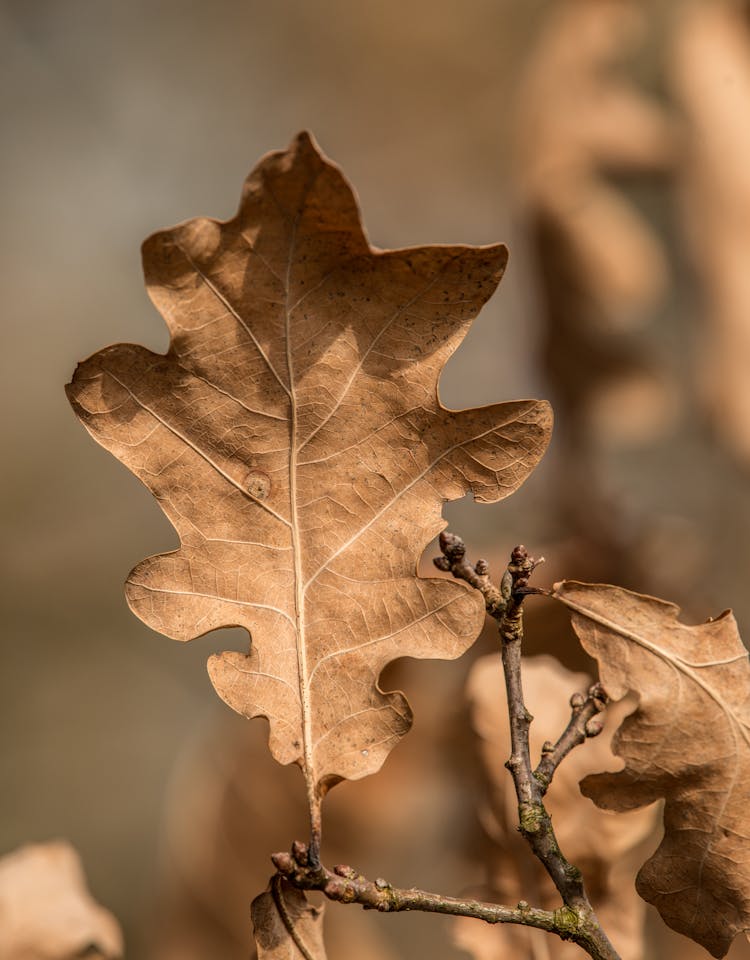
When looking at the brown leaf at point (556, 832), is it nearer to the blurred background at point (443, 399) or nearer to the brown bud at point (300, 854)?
the blurred background at point (443, 399)

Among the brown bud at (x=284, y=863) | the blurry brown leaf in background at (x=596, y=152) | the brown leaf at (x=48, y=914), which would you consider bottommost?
the brown leaf at (x=48, y=914)

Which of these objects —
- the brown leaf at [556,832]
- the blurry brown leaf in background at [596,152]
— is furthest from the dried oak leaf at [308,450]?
the blurry brown leaf in background at [596,152]

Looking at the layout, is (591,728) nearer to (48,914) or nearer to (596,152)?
(48,914)

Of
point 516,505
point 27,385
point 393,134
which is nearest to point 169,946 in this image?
point 516,505

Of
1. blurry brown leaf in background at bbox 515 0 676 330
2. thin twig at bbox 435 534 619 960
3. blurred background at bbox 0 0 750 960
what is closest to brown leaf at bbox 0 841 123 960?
blurred background at bbox 0 0 750 960

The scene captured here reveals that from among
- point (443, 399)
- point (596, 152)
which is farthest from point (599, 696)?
point (443, 399)

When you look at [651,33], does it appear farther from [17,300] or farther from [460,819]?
[460,819]

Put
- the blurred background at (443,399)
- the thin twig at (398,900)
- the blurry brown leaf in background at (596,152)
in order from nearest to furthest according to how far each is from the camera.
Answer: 1. the thin twig at (398,900)
2. the blurred background at (443,399)
3. the blurry brown leaf in background at (596,152)
